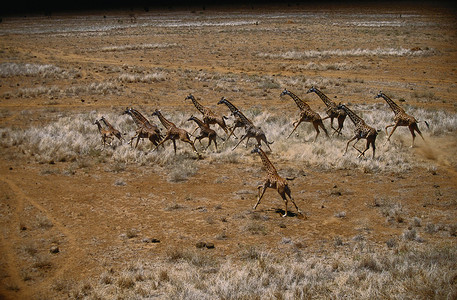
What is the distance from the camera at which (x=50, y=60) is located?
131 feet

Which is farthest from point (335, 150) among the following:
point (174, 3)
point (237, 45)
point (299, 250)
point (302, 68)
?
point (174, 3)

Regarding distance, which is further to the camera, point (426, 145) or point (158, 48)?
point (158, 48)

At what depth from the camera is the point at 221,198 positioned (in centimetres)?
1196

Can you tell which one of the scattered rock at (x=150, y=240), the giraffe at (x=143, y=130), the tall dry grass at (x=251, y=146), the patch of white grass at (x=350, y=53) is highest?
the patch of white grass at (x=350, y=53)

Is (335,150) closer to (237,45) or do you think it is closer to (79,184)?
(79,184)

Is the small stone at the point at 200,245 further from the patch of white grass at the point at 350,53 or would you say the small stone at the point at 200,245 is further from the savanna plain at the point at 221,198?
the patch of white grass at the point at 350,53

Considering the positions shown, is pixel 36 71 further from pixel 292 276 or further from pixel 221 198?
pixel 292 276

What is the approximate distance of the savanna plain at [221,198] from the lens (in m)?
7.71

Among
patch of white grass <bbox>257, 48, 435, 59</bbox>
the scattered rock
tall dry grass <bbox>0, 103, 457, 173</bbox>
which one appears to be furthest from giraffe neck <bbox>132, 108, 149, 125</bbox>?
patch of white grass <bbox>257, 48, 435, 59</bbox>

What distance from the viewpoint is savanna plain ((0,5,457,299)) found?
771 cm

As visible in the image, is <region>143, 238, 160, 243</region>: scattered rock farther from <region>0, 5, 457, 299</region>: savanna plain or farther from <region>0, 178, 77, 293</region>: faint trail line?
<region>0, 178, 77, 293</region>: faint trail line

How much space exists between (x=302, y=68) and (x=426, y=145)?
19.9 meters

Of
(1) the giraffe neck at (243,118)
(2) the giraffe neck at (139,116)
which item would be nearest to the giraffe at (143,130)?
(2) the giraffe neck at (139,116)

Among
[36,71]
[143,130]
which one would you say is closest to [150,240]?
[143,130]
